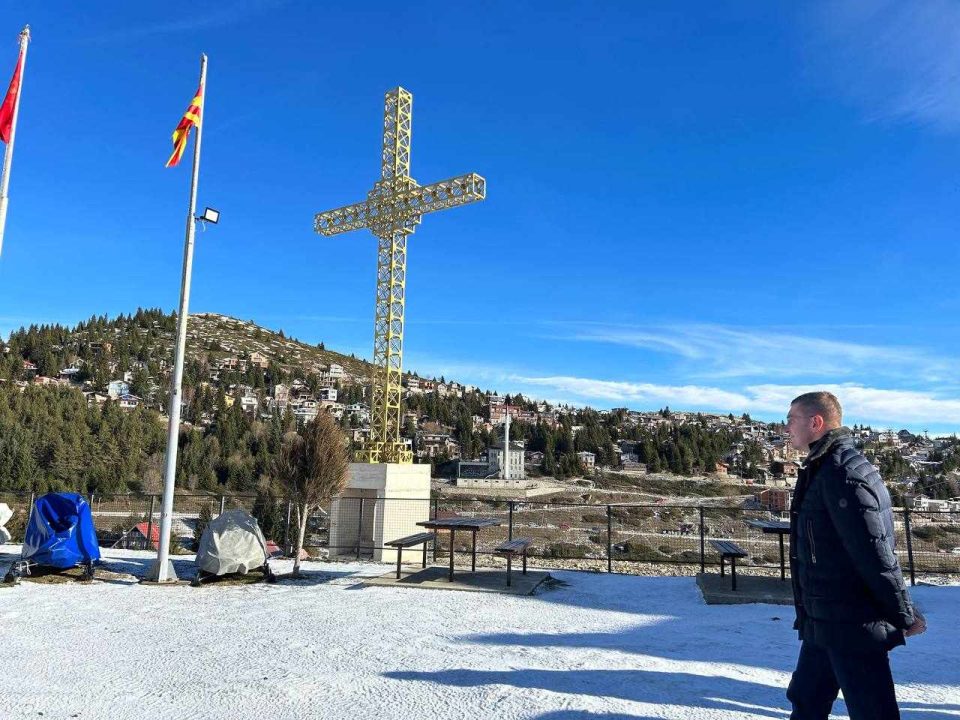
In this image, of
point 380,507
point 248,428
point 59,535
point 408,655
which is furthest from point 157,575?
point 248,428

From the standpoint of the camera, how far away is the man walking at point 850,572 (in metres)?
2.75

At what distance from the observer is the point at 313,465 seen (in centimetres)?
1056

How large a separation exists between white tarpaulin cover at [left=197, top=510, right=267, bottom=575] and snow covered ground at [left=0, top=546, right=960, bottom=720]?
52 centimetres

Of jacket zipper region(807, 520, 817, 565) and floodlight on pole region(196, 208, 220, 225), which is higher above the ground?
floodlight on pole region(196, 208, 220, 225)

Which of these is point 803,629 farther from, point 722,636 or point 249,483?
point 249,483

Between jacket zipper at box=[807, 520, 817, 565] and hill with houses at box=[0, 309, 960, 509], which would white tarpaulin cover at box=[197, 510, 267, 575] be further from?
hill with houses at box=[0, 309, 960, 509]

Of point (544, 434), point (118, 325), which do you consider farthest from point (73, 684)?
point (118, 325)

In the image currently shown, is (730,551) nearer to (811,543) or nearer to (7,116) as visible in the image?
(811,543)

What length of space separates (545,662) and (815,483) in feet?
10.5

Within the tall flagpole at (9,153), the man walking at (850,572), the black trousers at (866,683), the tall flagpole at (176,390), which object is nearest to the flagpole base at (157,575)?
the tall flagpole at (176,390)

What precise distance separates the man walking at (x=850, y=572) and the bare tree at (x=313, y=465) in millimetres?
8494

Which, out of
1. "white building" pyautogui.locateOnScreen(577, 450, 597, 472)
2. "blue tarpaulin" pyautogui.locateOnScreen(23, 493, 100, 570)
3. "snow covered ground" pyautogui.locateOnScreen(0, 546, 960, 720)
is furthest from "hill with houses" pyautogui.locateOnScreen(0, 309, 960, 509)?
"snow covered ground" pyautogui.locateOnScreen(0, 546, 960, 720)

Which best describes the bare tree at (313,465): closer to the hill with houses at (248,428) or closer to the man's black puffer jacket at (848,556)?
the man's black puffer jacket at (848,556)

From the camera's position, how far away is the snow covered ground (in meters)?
4.36
